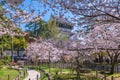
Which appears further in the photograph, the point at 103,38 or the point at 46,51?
the point at 46,51

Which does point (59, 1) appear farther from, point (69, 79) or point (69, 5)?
point (69, 79)

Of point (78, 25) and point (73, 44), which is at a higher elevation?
point (78, 25)

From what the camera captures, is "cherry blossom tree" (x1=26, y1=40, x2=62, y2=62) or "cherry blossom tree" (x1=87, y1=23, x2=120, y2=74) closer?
"cherry blossom tree" (x1=87, y1=23, x2=120, y2=74)

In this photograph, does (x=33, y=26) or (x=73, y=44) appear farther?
(x=33, y=26)

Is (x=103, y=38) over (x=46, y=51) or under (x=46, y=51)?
over

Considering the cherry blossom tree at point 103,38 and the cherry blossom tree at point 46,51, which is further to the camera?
the cherry blossom tree at point 46,51

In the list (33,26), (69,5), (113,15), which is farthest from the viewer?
(33,26)

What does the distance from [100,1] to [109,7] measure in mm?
218

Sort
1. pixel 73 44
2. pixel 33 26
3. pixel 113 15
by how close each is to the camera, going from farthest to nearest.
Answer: pixel 33 26
pixel 73 44
pixel 113 15

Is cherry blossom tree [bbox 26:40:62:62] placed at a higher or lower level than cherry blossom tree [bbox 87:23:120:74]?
lower

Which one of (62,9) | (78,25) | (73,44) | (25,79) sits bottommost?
(25,79)

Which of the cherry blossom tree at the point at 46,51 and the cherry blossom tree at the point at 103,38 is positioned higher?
the cherry blossom tree at the point at 103,38

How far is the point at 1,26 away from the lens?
30.1 feet

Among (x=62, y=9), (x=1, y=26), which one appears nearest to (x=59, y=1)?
(x=62, y=9)
